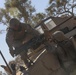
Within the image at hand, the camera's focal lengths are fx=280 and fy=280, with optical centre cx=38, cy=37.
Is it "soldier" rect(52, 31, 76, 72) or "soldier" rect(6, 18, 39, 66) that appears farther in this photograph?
"soldier" rect(6, 18, 39, 66)

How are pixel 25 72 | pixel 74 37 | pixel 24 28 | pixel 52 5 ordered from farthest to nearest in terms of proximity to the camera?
pixel 52 5 < pixel 24 28 < pixel 74 37 < pixel 25 72

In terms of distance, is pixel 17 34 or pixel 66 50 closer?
pixel 66 50

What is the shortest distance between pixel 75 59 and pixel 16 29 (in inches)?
66.1

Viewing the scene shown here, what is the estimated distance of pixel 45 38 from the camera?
5.64 metres

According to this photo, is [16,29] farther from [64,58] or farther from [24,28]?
[64,58]

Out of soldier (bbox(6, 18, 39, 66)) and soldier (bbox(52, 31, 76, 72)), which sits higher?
soldier (bbox(6, 18, 39, 66))

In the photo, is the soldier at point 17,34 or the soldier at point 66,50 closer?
the soldier at point 66,50

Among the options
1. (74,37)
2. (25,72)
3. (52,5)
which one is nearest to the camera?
(25,72)

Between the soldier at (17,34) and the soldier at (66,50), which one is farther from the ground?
the soldier at (17,34)

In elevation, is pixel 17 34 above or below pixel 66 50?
→ above

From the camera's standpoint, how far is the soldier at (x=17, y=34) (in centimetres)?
630

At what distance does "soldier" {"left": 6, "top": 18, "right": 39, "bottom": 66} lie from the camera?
630 cm

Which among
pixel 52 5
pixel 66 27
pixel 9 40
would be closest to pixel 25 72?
pixel 9 40

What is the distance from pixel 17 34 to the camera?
257 inches
